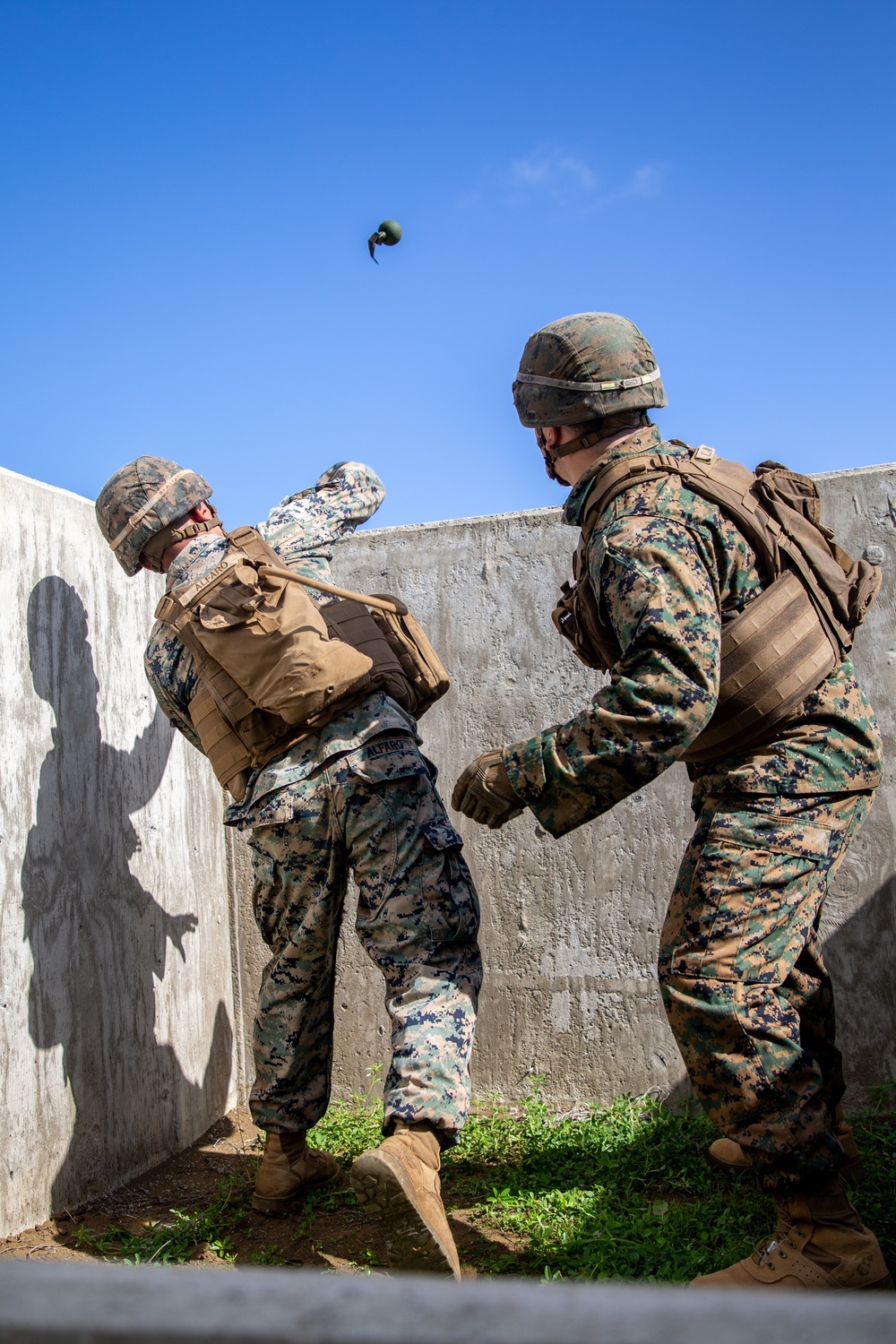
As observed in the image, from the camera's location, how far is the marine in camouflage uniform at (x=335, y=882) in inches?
115

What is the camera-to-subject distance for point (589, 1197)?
306cm

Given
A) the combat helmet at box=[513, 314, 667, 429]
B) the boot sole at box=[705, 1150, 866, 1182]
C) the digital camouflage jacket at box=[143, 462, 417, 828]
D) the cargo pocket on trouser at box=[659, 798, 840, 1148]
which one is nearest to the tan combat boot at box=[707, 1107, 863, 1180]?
the boot sole at box=[705, 1150, 866, 1182]

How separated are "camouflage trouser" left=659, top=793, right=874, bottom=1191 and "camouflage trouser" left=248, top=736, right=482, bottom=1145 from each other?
2.09 ft

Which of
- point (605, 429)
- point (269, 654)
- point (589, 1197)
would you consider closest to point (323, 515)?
point (269, 654)

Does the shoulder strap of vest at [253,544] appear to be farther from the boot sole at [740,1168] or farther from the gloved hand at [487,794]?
the boot sole at [740,1168]

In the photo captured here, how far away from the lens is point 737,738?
8.32ft

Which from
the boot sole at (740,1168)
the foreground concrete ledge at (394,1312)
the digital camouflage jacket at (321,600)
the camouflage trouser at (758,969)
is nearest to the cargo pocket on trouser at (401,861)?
the digital camouflage jacket at (321,600)

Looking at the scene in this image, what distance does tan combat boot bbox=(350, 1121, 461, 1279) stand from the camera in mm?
2260

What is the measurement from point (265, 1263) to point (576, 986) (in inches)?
56.5

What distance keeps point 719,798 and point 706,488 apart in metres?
0.75

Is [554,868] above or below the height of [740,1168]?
above

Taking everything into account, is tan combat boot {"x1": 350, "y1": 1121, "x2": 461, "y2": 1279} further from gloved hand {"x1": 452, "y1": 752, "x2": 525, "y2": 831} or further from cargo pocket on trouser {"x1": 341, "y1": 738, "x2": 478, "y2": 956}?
gloved hand {"x1": 452, "y1": 752, "x2": 525, "y2": 831}

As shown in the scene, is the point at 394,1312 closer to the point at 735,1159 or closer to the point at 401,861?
the point at 401,861

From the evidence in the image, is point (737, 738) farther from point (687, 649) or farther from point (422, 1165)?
point (422, 1165)
